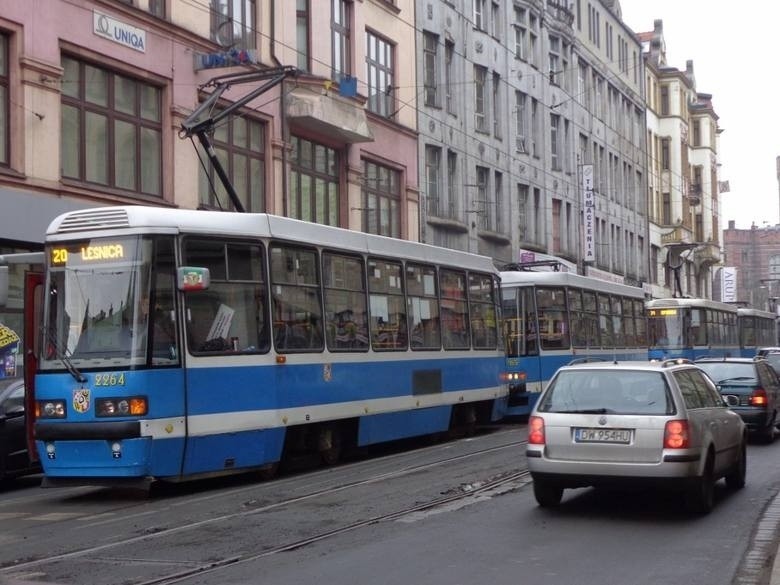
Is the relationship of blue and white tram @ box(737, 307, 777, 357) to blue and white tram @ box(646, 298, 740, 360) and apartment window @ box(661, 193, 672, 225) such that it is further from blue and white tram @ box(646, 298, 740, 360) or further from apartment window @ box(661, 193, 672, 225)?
apartment window @ box(661, 193, 672, 225)

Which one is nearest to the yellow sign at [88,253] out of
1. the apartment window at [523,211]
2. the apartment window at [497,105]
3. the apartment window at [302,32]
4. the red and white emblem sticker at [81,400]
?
the red and white emblem sticker at [81,400]

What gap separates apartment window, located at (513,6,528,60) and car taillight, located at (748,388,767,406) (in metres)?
29.7

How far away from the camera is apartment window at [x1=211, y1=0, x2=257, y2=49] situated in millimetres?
27266

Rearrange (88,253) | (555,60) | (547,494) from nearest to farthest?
1. (547,494)
2. (88,253)
3. (555,60)

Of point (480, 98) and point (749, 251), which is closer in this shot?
point (480, 98)

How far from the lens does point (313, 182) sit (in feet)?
104

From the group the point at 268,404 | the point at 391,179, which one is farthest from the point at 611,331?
the point at 268,404

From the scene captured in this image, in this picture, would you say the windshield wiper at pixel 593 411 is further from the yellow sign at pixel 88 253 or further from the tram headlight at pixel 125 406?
the yellow sign at pixel 88 253

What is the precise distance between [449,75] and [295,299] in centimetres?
2681

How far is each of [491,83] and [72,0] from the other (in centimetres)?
2413

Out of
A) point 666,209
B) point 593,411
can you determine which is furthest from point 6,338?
point 666,209

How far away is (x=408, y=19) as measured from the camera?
37.7 m

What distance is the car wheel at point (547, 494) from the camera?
38.9ft

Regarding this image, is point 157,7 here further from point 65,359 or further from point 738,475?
point 738,475
